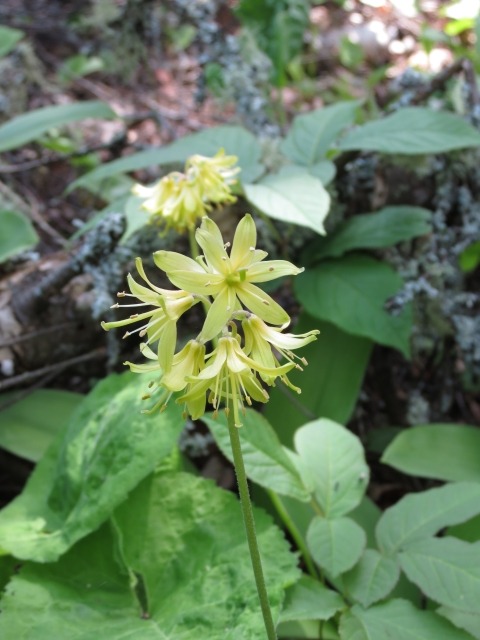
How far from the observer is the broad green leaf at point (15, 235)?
2.02 m

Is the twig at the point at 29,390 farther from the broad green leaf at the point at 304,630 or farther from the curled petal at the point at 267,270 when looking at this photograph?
the curled petal at the point at 267,270

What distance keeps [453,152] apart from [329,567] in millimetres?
1869

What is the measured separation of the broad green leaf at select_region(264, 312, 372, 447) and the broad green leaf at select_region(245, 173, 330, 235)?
0.50m

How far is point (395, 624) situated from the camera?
1103mm

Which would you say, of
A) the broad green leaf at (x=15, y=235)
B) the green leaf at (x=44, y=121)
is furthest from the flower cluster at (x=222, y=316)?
the green leaf at (x=44, y=121)

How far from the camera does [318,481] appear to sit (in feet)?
4.53

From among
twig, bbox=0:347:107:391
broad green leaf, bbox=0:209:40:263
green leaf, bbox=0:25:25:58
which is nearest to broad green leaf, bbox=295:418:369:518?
twig, bbox=0:347:107:391

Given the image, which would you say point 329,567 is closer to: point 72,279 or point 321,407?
point 321,407

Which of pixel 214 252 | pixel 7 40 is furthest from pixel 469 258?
pixel 7 40

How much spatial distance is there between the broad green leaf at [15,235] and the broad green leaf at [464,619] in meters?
1.78

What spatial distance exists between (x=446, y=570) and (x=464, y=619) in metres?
0.15

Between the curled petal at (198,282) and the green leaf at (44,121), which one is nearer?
the curled petal at (198,282)

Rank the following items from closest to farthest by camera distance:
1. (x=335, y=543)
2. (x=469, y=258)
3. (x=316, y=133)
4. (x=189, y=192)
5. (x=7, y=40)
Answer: (x=335, y=543)
(x=189, y=192)
(x=316, y=133)
(x=469, y=258)
(x=7, y=40)

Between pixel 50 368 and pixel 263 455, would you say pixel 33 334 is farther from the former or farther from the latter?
pixel 263 455
